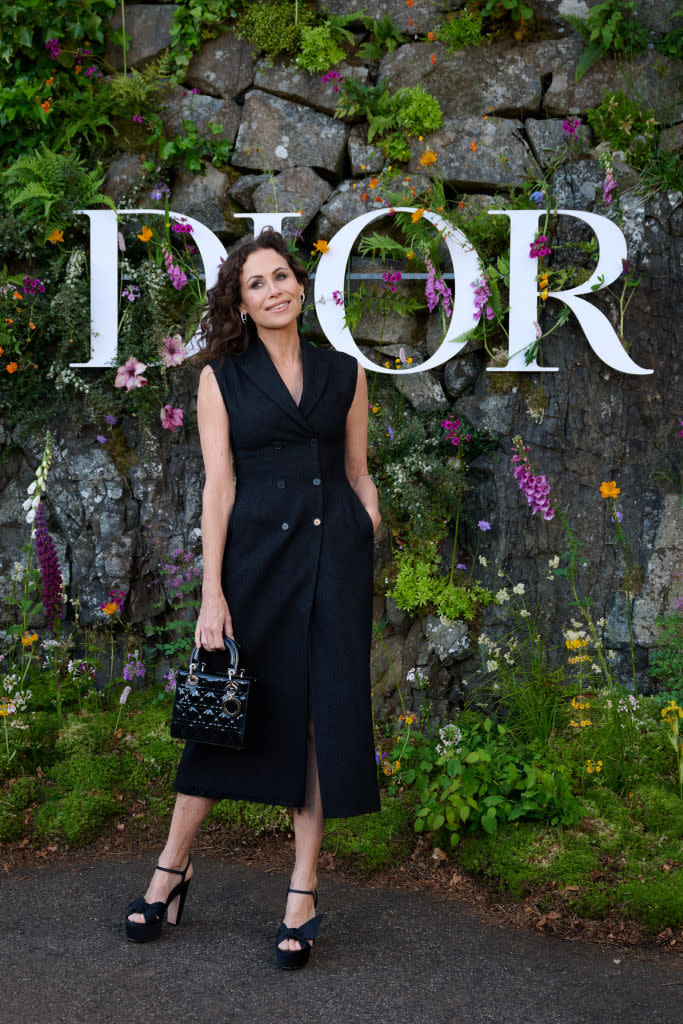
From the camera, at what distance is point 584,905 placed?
3125 mm

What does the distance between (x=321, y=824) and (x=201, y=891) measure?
81cm

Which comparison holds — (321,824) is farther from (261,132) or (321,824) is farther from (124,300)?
(261,132)

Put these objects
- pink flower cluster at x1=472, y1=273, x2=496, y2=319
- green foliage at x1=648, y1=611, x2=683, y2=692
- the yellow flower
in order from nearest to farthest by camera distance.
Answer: green foliage at x1=648, y1=611, x2=683, y2=692
the yellow flower
pink flower cluster at x1=472, y1=273, x2=496, y2=319

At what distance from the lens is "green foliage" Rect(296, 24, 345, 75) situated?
185 inches

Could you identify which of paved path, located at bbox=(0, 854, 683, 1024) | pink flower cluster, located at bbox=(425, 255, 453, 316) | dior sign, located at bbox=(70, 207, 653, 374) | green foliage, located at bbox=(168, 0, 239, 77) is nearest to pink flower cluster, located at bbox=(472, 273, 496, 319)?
dior sign, located at bbox=(70, 207, 653, 374)

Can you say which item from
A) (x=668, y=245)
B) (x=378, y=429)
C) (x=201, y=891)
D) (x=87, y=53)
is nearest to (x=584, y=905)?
(x=201, y=891)

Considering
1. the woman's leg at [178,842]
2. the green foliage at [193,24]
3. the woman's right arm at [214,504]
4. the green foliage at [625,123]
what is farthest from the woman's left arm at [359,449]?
the green foliage at [193,24]

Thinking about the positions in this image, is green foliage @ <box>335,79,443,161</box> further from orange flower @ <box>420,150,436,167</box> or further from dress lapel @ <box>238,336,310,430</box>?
dress lapel @ <box>238,336,310,430</box>

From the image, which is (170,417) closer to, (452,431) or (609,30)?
(452,431)

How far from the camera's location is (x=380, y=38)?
4.77m

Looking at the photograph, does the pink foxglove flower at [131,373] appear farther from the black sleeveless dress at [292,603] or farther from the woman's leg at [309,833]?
the woman's leg at [309,833]

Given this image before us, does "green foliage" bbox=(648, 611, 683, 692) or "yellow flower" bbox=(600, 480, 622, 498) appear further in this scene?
"yellow flower" bbox=(600, 480, 622, 498)

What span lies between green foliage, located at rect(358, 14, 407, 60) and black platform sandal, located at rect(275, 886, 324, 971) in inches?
162

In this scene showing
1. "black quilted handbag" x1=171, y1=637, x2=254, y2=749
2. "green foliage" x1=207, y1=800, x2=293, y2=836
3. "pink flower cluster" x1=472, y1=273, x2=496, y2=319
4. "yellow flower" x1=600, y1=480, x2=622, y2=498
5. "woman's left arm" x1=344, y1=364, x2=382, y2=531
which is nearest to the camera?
"black quilted handbag" x1=171, y1=637, x2=254, y2=749
